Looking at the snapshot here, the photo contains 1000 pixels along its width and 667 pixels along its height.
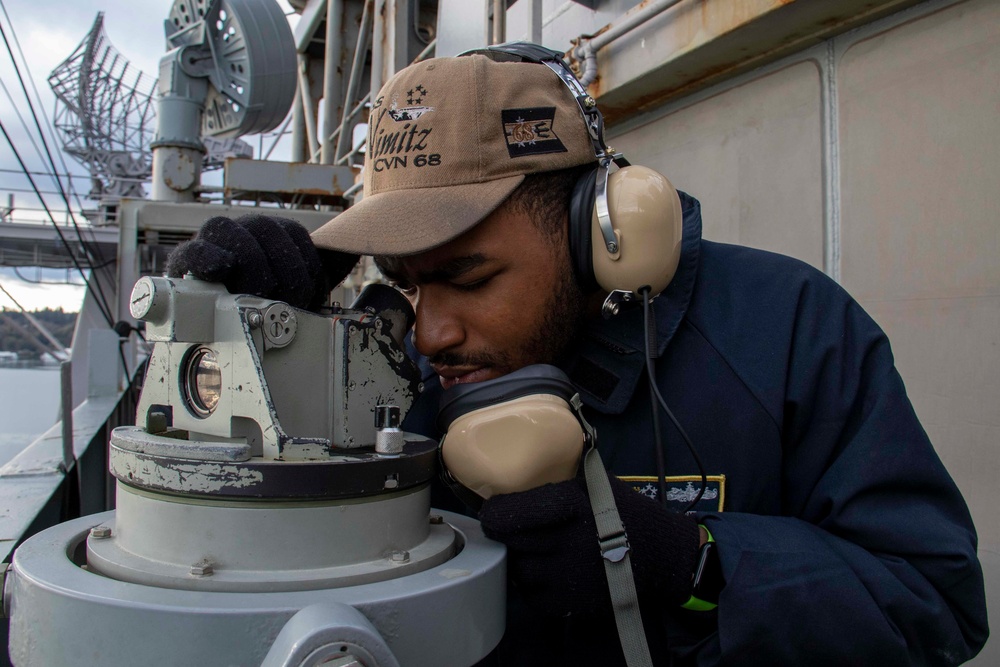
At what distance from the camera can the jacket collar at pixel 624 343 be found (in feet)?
3.96

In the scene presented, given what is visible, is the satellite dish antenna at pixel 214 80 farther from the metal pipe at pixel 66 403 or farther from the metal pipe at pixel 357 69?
the metal pipe at pixel 66 403

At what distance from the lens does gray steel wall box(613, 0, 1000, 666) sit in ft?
5.22

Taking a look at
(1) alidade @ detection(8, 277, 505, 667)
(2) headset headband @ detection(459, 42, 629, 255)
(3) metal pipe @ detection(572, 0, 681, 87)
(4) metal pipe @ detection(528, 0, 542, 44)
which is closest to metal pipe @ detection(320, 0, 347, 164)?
(4) metal pipe @ detection(528, 0, 542, 44)

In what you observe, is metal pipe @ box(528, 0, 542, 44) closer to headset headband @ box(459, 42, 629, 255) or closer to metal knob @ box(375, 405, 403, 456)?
headset headband @ box(459, 42, 629, 255)

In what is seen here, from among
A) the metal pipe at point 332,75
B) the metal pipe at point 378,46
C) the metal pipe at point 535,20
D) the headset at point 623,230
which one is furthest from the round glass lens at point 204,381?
the metal pipe at point 332,75

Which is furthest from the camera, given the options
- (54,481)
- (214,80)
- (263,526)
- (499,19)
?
(214,80)

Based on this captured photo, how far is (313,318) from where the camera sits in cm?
87

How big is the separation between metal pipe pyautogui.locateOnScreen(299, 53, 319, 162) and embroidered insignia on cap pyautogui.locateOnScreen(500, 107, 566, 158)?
679cm

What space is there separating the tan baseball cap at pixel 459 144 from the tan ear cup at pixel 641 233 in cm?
15

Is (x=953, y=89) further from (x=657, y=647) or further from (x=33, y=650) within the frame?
(x=33, y=650)

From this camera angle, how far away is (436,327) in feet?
3.93

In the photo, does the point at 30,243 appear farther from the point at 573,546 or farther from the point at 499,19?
the point at 573,546

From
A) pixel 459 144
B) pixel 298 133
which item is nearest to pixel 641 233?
pixel 459 144

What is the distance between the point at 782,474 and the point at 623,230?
47 cm
